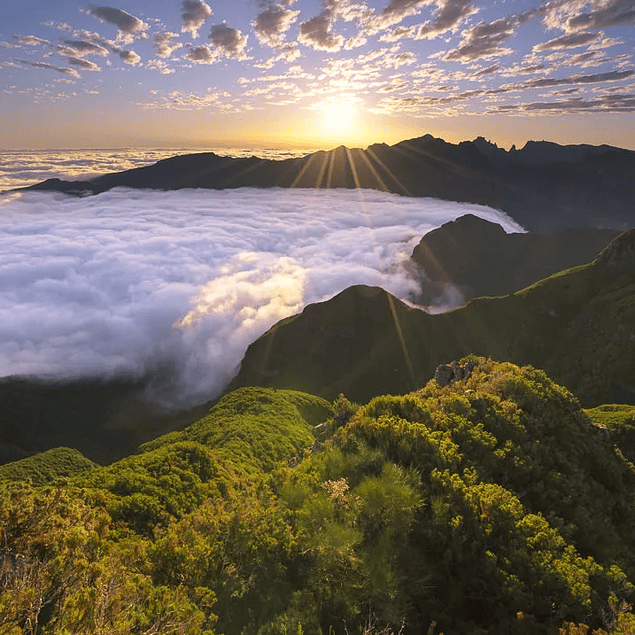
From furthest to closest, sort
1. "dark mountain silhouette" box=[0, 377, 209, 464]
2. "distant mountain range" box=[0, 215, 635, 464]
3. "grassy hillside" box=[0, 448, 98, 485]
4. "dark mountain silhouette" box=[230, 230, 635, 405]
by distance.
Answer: "dark mountain silhouette" box=[0, 377, 209, 464] < "distant mountain range" box=[0, 215, 635, 464] < "dark mountain silhouette" box=[230, 230, 635, 405] < "grassy hillside" box=[0, 448, 98, 485]

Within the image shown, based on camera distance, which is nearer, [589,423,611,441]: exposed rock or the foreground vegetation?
the foreground vegetation

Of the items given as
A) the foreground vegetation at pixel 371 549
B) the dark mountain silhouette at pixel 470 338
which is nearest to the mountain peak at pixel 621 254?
the dark mountain silhouette at pixel 470 338

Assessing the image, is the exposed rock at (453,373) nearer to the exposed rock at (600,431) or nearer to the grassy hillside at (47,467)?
the exposed rock at (600,431)

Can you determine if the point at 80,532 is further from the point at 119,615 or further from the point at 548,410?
the point at 548,410

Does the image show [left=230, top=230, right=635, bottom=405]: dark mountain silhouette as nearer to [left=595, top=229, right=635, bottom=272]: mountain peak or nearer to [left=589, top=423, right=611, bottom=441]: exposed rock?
[left=595, top=229, right=635, bottom=272]: mountain peak

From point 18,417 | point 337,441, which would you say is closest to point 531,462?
point 337,441

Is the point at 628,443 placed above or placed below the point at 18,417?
above

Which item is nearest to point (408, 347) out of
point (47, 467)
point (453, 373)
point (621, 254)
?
point (621, 254)

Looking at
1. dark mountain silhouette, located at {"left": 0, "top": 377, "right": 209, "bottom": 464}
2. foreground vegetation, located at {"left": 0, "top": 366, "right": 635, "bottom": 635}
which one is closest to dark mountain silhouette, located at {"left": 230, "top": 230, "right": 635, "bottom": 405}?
dark mountain silhouette, located at {"left": 0, "top": 377, "right": 209, "bottom": 464}
